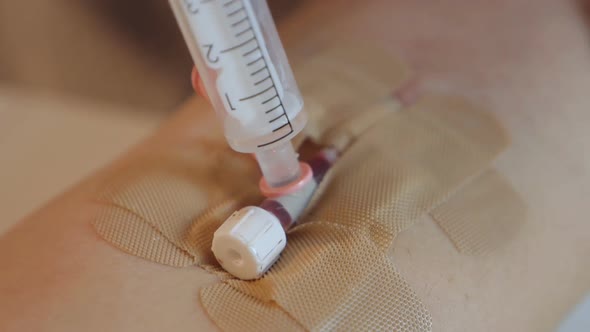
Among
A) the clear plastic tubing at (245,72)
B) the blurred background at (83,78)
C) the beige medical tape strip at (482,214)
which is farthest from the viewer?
the blurred background at (83,78)

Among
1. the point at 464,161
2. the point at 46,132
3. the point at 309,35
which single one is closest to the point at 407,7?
the point at 309,35

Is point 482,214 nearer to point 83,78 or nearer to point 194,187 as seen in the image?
point 194,187

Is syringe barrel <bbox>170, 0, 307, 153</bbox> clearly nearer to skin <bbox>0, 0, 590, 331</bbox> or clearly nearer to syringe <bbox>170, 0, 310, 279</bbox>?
syringe <bbox>170, 0, 310, 279</bbox>

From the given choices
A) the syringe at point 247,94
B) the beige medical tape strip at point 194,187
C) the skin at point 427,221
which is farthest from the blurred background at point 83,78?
the syringe at point 247,94

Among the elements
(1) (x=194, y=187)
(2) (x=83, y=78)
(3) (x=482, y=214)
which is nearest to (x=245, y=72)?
(1) (x=194, y=187)

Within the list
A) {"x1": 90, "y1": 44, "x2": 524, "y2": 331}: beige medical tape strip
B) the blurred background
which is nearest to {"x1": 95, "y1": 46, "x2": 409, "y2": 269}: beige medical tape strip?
{"x1": 90, "y1": 44, "x2": 524, "y2": 331}: beige medical tape strip

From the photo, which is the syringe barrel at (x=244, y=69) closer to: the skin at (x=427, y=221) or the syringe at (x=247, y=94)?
the syringe at (x=247, y=94)

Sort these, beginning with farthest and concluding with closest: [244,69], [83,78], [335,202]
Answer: [83,78]
[335,202]
[244,69]
